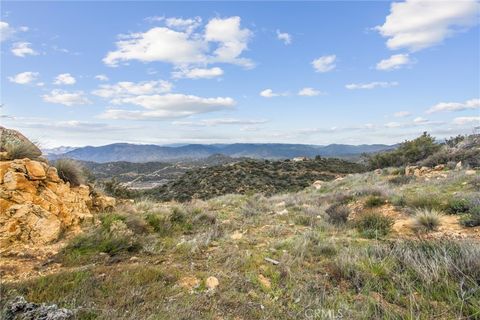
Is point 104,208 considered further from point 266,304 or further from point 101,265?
point 266,304

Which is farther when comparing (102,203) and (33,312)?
(102,203)

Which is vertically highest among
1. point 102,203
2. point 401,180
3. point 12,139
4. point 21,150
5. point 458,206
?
point 12,139

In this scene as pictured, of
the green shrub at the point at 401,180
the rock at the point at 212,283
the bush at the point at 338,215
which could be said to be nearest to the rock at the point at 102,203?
the rock at the point at 212,283

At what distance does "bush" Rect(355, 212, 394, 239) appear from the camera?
6268mm

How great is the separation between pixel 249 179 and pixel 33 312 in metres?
25.7

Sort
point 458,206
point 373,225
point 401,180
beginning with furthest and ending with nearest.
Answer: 1. point 401,180
2. point 458,206
3. point 373,225

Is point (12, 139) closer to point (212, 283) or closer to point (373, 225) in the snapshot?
point (212, 283)

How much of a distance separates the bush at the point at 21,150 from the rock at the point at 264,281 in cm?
502

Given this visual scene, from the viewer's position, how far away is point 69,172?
693 cm

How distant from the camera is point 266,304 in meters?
3.32

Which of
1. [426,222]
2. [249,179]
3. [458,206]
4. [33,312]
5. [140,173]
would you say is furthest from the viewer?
[140,173]

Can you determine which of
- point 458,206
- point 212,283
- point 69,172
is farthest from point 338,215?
point 69,172

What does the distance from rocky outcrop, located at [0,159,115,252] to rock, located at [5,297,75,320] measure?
85.5 inches

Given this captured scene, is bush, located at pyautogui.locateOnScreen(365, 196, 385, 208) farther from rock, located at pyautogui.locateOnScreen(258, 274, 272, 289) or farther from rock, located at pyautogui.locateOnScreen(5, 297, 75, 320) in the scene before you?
rock, located at pyautogui.locateOnScreen(5, 297, 75, 320)
